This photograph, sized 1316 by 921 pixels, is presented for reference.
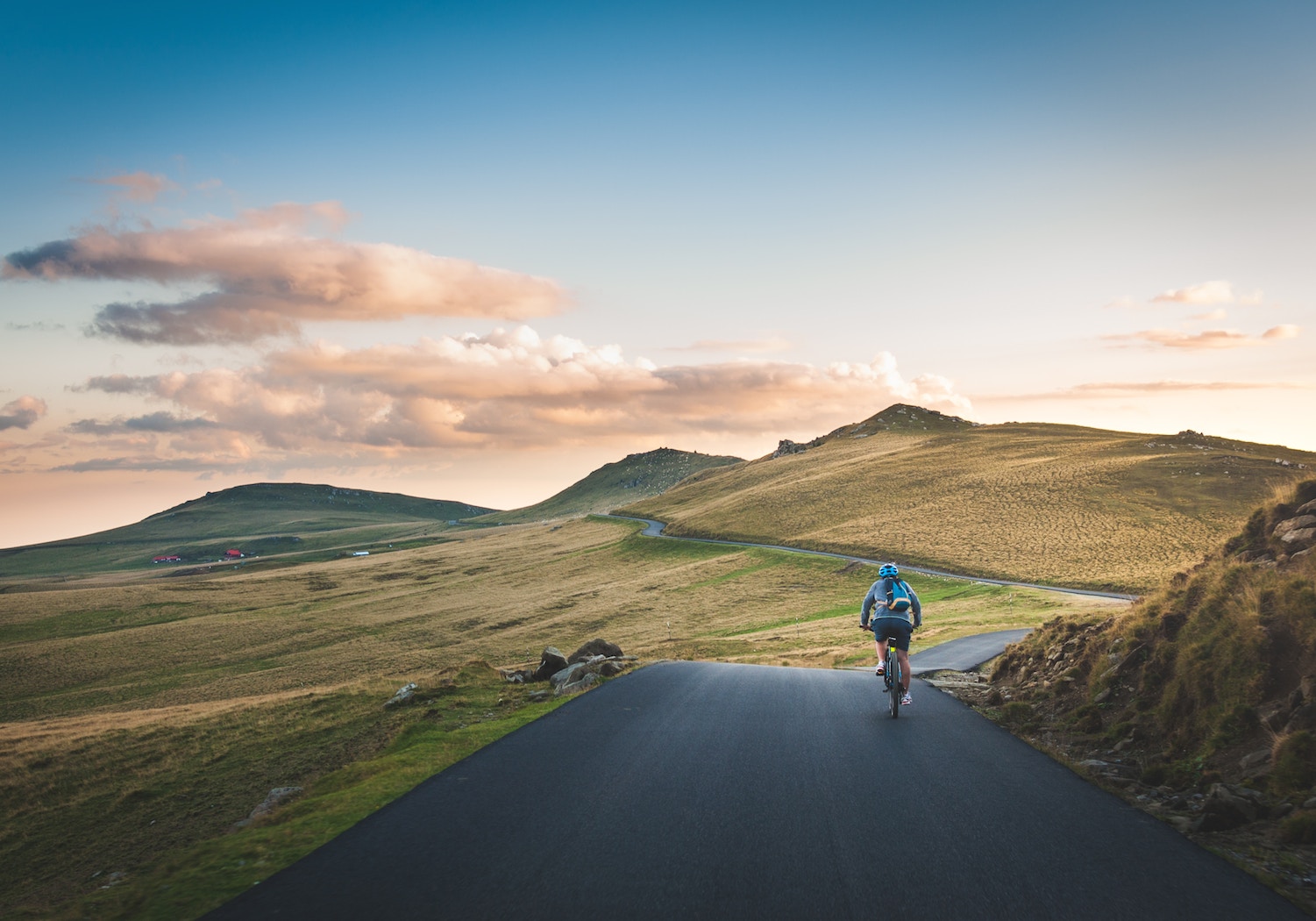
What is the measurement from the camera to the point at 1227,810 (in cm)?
805

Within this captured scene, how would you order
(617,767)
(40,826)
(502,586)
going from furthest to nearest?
1. (502,586)
2. (40,826)
3. (617,767)

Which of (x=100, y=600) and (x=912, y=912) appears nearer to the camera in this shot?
(x=912, y=912)

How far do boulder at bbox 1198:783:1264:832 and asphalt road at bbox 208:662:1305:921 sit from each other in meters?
0.56

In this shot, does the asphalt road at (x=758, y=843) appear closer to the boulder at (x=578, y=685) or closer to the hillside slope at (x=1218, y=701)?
the hillside slope at (x=1218, y=701)

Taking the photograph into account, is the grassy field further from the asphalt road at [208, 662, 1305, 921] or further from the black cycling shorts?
the black cycling shorts

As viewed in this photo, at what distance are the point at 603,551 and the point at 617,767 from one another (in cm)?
9715

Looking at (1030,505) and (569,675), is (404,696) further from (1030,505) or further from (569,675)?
(1030,505)

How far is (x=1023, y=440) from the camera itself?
139000 mm

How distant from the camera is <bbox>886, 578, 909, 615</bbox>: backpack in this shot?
14.5 m

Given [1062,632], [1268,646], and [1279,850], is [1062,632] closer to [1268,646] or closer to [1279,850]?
[1268,646]

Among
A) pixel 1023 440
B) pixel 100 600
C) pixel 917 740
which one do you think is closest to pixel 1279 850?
pixel 917 740

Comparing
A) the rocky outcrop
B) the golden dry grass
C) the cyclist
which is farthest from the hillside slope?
the golden dry grass

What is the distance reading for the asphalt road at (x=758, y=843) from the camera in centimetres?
610

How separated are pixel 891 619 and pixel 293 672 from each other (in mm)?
48205
